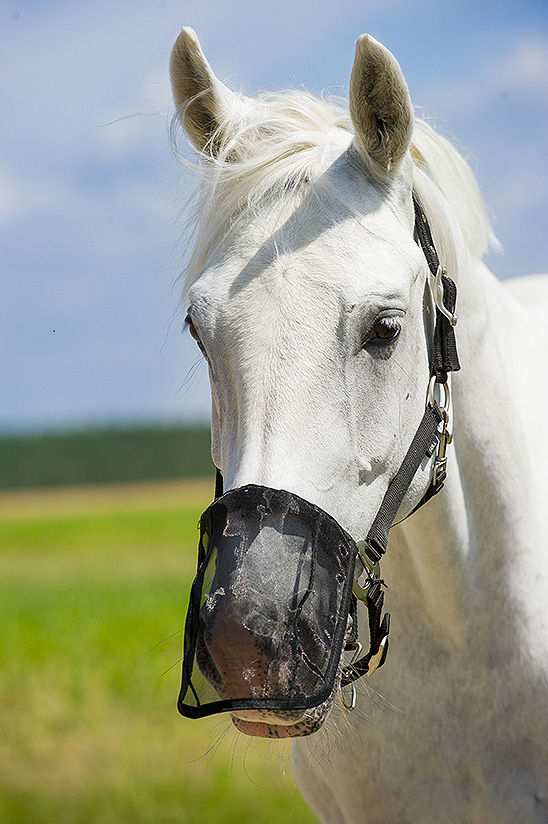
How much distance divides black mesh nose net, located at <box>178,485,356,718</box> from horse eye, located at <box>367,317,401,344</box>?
0.43 metres

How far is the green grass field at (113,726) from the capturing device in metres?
5.08

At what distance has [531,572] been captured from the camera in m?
2.28

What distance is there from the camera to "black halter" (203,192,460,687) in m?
1.78

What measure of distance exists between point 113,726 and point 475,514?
18.0ft

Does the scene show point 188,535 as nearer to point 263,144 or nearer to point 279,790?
point 279,790

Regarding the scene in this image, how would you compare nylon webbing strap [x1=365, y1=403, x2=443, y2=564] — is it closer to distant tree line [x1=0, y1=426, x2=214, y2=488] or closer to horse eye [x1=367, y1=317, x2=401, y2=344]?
horse eye [x1=367, y1=317, x2=401, y2=344]

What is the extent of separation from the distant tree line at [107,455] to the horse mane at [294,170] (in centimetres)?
3161

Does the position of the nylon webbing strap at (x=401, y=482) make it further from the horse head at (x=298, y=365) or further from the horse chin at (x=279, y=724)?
the horse chin at (x=279, y=724)

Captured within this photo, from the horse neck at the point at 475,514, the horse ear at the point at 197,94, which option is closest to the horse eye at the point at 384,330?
the horse neck at the point at 475,514

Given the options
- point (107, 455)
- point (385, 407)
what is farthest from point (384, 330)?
point (107, 455)

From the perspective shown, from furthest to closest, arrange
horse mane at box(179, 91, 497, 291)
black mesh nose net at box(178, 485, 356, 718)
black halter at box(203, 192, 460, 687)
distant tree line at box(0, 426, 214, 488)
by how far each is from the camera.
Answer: distant tree line at box(0, 426, 214, 488)
horse mane at box(179, 91, 497, 291)
black halter at box(203, 192, 460, 687)
black mesh nose net at box(178, 485, 356, 718)

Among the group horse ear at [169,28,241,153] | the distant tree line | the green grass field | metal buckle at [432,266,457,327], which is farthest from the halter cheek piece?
the distant tree line

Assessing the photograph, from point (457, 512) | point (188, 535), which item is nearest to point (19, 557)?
point (188, 535)

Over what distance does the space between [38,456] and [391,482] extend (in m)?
33.6
